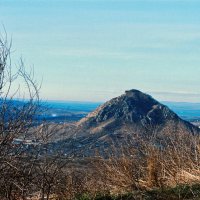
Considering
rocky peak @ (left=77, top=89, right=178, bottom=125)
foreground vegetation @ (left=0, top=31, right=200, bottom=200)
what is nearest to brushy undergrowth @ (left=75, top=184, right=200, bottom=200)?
foreground vegetation @ (left=0, top=31, right=200, bottom=200)

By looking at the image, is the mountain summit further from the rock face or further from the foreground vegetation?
the foreground vegetation

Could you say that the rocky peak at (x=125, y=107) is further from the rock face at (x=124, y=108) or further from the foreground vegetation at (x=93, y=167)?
the foreground vegetation at (x=93, y=167)

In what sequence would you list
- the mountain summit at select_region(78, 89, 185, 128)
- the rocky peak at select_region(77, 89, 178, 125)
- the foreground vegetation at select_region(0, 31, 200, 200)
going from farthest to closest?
1. the rocky peak at select_region(77, 89, 178, 125)
2. the mountain summit at select_region(78, 89, 185, 128)
3. the foreground vegetation at select_region(0, 31, 200, 200)

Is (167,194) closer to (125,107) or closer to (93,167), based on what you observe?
(93,167)

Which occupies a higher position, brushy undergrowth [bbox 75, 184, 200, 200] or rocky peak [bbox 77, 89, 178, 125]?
rocky peak [bbox 77, 89, 178, 125]

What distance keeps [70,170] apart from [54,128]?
1.75 metres

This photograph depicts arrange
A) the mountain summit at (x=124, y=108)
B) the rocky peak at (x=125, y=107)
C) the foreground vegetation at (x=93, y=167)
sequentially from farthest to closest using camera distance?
1. the rocky peak at (x=125, y=107)
2. the mountain summit at (x=124, y=108)
3. the foreground vegetation at (x=93, y=167)

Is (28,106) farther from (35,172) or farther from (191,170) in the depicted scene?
(191,170)

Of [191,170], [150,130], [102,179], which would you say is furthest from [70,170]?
[191,170]

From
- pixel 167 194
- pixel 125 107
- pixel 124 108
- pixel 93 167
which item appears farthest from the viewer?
pixel 125 107

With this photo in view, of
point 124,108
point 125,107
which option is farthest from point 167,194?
point 125,107

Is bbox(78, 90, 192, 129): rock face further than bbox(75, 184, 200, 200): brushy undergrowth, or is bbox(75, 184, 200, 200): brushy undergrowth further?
bbox(78, 90, 192, 129): rock face

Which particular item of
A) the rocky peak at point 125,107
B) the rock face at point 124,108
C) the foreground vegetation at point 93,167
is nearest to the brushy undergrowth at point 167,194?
the foreground vegetation at point 93,167

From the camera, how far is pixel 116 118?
251ft
